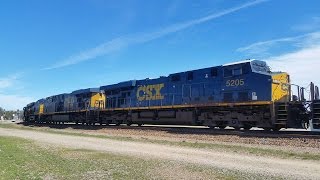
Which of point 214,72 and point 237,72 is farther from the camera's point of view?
point 214,72

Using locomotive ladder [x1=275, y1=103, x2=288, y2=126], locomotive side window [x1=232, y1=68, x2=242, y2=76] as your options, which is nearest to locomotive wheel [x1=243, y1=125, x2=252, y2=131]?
locomotive ladder [x1=275, y1=103, x2=288, y2=126]

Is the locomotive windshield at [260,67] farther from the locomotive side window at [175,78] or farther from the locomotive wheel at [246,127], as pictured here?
the locomotive side window at [175,78]

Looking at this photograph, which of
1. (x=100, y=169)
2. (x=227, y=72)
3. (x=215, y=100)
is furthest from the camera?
(x=215, y=100)

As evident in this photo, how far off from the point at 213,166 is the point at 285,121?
9.07 metres

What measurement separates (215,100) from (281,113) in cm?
519

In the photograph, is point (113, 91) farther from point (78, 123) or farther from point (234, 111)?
point (234, 111)

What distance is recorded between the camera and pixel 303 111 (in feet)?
62.3

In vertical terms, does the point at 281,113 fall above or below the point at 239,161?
above

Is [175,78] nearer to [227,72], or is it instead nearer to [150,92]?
[150,92]

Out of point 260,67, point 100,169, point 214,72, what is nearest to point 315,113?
point 260,67

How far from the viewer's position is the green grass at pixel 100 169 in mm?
9859

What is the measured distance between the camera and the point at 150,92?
3014cm

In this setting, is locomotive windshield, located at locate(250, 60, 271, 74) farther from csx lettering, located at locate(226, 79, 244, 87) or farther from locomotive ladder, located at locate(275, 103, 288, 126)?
locomotive ladder, located at locate(275, 103, 288, 126)

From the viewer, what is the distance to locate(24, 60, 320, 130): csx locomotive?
777 inches
